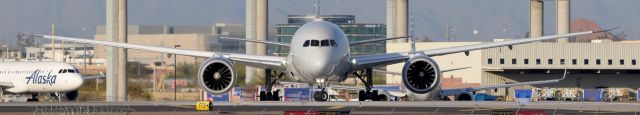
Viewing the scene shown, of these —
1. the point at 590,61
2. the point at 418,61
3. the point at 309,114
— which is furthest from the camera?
the point at 590,61

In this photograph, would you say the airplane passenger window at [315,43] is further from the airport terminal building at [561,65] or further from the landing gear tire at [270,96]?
the airport terminal building at [561,65]

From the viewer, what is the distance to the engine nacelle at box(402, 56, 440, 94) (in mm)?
58406

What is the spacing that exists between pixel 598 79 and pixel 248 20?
29.9 meters

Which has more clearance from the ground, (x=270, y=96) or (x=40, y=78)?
(x=40, y=78)

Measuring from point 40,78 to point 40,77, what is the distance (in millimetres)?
54

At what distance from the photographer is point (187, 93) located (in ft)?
366

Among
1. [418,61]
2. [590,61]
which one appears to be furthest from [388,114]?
[590,61]

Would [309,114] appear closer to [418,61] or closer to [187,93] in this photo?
[418,61]

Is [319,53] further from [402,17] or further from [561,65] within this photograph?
[561,65]

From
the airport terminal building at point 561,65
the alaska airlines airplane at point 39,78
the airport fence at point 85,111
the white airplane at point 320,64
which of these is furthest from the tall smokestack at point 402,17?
the airport fence at point 85,111

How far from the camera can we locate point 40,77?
8338cm

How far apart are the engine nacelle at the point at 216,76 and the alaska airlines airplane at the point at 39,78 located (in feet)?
81.9

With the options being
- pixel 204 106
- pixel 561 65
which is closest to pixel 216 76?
pixel 204 106

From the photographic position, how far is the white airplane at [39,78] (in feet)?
270
